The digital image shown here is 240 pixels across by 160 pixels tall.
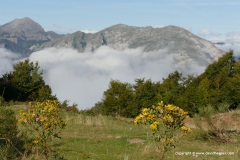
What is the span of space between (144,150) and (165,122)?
17.5 ft

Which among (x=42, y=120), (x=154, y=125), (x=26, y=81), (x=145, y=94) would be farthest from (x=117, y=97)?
(x=154, y=125)

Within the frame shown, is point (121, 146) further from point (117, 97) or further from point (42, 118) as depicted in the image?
point (117, 97)

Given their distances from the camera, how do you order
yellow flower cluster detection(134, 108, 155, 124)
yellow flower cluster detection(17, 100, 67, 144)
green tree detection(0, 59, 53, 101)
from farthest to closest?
green tree detection(0, 59, 53, 101) → yellow flower cluster detection(17, 100, 67, 144) → yellow flower cluster detection(134, 108, 155, 124)

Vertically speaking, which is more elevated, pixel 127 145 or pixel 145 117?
pixel 145 117

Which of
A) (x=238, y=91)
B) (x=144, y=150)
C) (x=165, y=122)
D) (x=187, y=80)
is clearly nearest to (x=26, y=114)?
(x=165, y=122)

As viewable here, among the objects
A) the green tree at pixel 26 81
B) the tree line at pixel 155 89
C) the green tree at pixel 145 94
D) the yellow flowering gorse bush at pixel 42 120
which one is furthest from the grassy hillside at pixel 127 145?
the green tree at pixel 145 94

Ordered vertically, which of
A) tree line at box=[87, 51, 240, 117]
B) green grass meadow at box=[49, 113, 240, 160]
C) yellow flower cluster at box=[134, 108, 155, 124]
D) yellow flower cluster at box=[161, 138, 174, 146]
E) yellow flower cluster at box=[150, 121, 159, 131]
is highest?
tree line at box=[87, 51, 240, 117]

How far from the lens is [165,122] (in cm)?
596

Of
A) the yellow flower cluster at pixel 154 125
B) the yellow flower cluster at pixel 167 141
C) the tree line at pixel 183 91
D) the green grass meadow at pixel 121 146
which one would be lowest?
the green grass meadow at pixel 121 146

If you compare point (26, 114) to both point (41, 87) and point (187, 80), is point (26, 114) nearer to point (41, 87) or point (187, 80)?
point (41, 87)

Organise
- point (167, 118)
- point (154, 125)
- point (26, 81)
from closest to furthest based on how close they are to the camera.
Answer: point (154, 125) < point (167, 118) < point (26, 81)

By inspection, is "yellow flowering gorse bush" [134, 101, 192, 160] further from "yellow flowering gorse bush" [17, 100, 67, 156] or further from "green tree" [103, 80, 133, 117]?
"green tree" [103, 80, 133, 117]

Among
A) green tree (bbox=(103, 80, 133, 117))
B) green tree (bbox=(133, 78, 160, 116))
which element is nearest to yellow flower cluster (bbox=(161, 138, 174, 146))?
green tree (bbox=(103, 80, 133, 117))

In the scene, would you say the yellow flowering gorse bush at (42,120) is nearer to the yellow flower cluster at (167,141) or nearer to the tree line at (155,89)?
the yellow flower cluster at (167,141)
